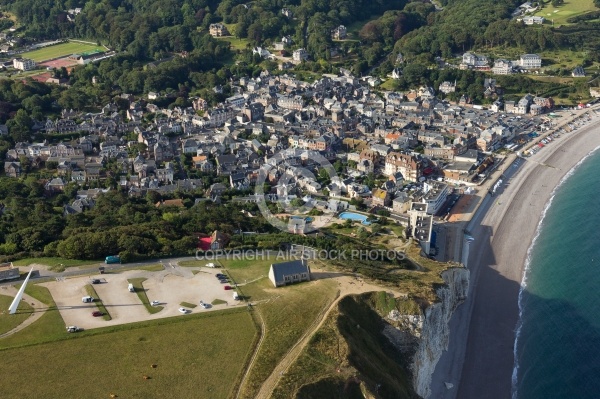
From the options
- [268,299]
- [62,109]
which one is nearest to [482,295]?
[268,299]

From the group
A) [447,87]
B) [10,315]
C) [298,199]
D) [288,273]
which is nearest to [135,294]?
[10,315]

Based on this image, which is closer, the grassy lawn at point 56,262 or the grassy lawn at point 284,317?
the grassy lawn at point 284,317

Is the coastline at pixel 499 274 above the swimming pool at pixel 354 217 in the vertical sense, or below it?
below

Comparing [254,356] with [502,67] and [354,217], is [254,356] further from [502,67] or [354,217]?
[502,67]

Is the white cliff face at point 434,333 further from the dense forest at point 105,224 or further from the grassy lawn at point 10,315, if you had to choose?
the grassy lawn at point 10,315

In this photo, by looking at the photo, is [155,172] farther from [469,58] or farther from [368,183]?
[469,58]

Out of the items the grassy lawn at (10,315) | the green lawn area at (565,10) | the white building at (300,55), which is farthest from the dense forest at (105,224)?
the green lawn area at (565,10)

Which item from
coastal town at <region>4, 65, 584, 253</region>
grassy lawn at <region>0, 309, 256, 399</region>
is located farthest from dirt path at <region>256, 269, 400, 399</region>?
coastal town at <region>4, 65, 584, 253</region>
